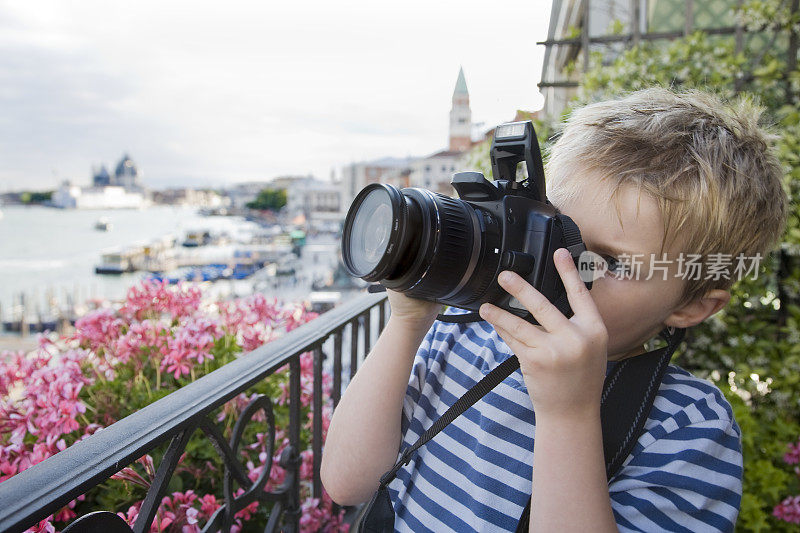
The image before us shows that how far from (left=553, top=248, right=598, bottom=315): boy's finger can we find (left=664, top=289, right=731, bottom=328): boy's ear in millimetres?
207

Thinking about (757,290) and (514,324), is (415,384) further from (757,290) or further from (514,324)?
(757,290)

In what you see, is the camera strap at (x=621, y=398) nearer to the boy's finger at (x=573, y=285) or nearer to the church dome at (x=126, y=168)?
the boy's finger at (x=573, y=285)

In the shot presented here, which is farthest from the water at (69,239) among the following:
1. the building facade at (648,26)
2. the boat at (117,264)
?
the building facade at (648,26)

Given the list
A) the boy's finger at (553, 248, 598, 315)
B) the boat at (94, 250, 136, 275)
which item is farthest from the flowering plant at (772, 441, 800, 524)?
the boat at (94, 250, 136, 275)

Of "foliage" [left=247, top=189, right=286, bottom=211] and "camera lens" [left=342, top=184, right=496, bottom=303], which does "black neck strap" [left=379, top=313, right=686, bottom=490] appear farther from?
"foliage" [left=247, top=189, right=286, bottom=211]

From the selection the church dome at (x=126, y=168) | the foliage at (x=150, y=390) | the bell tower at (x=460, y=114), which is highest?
the church dome at (x=126, y=168)

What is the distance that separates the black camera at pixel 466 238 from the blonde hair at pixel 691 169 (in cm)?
9

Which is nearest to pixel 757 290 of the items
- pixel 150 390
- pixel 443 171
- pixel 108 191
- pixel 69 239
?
pixel 150 390

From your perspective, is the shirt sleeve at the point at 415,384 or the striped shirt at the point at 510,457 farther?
the shirt sleeve at the point at 415,384

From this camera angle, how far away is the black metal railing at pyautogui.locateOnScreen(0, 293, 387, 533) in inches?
14.6

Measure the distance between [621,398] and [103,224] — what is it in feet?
233

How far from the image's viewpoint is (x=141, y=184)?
4584 centimetres

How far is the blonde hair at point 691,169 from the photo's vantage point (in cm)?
54

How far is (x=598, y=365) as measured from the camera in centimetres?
46
